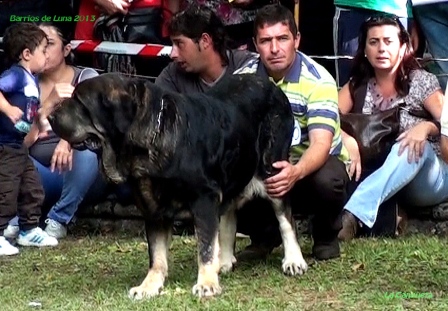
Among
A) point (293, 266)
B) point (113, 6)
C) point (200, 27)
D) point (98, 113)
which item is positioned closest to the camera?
point (98, 113)

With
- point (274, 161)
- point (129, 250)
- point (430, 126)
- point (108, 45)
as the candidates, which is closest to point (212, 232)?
point (274, 161)

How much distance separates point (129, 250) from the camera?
7.42m

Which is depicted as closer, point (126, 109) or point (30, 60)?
point (126, 109)

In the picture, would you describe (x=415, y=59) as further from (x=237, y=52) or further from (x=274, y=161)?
(x=274, y=161)

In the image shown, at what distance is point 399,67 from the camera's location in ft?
25.1

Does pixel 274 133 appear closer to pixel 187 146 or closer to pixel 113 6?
pixel 187 146

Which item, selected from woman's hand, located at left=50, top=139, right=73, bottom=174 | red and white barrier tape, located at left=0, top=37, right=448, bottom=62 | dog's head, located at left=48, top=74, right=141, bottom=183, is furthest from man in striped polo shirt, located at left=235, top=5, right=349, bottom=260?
red and white barrier tape, located at left=0, top=37, right=448, bottom=62

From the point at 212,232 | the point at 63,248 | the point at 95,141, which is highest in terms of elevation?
the point at 95,141

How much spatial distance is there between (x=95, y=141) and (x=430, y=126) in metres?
2.59

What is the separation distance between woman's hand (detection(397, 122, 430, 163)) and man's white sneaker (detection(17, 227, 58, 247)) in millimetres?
2409

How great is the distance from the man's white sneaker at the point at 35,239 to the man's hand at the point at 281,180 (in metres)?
1.96

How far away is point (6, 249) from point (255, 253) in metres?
1.66

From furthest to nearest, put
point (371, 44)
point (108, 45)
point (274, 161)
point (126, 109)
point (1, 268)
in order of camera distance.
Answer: point (108, 45)
point (371, 44)
point (1, 268)
point (274, 161)
point (126, 109)

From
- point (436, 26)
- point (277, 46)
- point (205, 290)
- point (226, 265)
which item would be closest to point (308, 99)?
point (277, 46)
